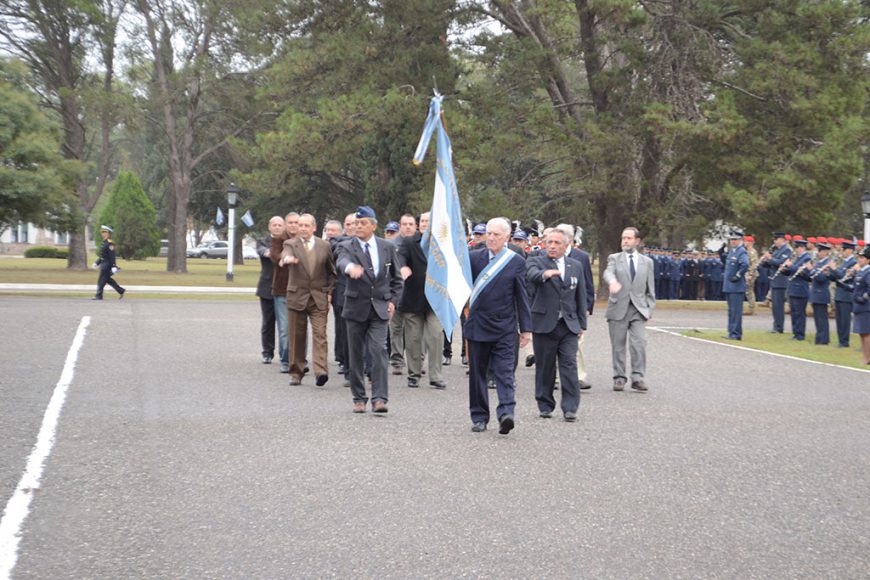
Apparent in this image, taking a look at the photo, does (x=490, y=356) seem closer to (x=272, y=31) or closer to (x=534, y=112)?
(x=534, y=112)

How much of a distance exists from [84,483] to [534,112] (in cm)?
2514

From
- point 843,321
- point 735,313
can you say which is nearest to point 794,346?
point 843,321

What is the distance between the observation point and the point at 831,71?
30078 mm

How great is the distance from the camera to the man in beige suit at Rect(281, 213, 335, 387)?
40.3ft

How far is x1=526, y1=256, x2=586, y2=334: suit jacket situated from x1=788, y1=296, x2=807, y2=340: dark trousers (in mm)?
11512

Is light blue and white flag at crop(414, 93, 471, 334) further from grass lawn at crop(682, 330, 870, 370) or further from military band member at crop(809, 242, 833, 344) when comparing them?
military band member at crop(809, 242, 833, 344)

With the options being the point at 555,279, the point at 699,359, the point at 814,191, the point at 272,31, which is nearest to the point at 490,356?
Result: the point at 555,279

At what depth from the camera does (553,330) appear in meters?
10.5

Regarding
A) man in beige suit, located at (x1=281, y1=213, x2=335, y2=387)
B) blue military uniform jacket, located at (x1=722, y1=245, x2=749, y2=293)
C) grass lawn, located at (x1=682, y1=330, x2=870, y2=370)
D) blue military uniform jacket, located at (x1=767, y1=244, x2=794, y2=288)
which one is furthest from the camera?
blue military uniform jacket, located at (x1=767, y1=244, x2=794, y2=288)

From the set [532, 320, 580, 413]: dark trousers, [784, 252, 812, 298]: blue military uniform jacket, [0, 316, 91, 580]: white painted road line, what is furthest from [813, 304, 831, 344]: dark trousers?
[0, 316, 91, 580]: white painted road line

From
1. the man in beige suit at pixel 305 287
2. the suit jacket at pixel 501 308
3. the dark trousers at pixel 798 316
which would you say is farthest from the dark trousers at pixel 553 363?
the dark trousers at pixel 798 316

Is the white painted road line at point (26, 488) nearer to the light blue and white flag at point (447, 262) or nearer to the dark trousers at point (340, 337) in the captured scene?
the dark trousers at point (340, 337)

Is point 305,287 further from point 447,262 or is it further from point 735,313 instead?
point 735,313

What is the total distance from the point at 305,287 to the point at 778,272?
41.1ft
